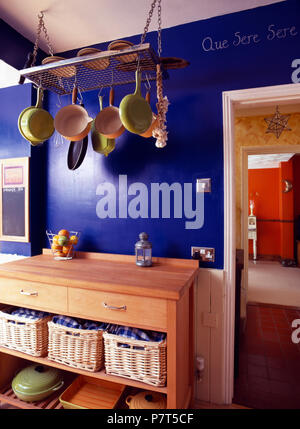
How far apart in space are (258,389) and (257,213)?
604cm

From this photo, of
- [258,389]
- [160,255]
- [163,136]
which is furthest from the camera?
[258,389]

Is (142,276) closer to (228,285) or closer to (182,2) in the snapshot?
(228,285)

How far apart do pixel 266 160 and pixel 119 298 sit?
20.2ft

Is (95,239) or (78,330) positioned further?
(95,239)

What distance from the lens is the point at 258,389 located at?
6.57ft

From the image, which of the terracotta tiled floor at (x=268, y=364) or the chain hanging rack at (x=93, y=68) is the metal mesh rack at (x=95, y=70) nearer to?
the chain hanging rack at (x=93, y=68)

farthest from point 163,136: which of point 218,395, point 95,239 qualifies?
point 218,395

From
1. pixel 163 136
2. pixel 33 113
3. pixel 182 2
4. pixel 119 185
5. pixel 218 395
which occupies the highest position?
pixel 182 2

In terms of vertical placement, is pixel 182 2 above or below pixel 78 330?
above

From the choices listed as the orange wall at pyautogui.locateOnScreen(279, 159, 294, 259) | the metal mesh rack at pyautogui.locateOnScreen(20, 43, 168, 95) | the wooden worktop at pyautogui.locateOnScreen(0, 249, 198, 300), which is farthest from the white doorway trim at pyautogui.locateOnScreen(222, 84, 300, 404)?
the orange wall at pyautogui.locateOnScreen(279, 159, 294, 259)

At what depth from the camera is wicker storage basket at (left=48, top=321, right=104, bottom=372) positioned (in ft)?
4.70

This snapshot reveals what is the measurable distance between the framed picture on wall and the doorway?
2146 mm

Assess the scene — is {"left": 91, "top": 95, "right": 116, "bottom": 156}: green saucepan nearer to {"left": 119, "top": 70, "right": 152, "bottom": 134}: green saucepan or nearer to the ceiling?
{"left": 119, "top": 70, "right": 152, "bottom": 134}: green saucepan

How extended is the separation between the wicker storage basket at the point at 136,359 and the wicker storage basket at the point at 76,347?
7cm
